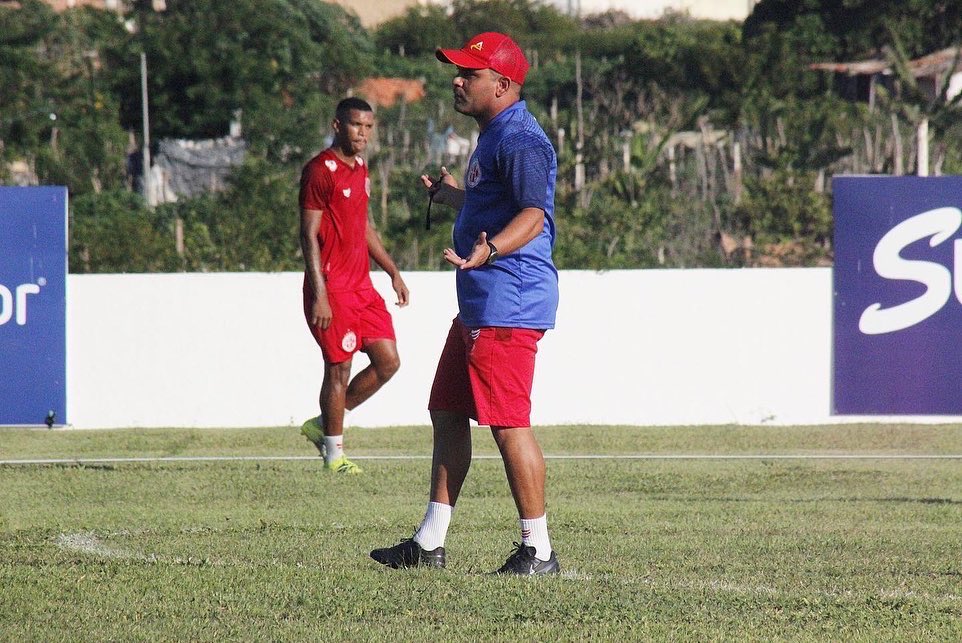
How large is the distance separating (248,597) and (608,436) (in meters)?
7.08

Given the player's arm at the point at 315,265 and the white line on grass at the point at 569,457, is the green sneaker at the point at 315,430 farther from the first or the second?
the white line on grass at the point at 569,457

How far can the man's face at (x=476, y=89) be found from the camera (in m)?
5.34

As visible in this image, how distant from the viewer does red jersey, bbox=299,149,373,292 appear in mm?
8821

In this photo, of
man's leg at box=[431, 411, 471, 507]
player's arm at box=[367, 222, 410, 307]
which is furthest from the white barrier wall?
man's leg at box=[431, 411, 471, 507]

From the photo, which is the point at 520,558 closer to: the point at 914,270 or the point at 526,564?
the point at 526,564

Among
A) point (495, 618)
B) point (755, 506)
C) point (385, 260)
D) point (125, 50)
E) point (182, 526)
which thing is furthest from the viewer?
point (125, 50)

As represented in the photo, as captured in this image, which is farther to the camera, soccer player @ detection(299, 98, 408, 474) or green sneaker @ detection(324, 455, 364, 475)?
green sneaker @ detection(324, 455, 364, 475)

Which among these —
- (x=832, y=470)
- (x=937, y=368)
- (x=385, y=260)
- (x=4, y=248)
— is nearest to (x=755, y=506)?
(x=832, y=470)

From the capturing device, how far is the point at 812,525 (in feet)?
22.7

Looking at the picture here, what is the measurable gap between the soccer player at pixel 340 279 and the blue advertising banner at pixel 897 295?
461 centimetres

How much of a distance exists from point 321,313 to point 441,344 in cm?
382

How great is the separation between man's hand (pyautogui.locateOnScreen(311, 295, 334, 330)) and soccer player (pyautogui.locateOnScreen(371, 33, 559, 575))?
327 centimetres

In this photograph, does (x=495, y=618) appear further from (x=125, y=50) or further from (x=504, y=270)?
(x=125, y=50)

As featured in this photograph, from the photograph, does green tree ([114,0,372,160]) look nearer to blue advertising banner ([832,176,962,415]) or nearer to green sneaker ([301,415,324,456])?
blue advertising banner ([832,176,962,415])
